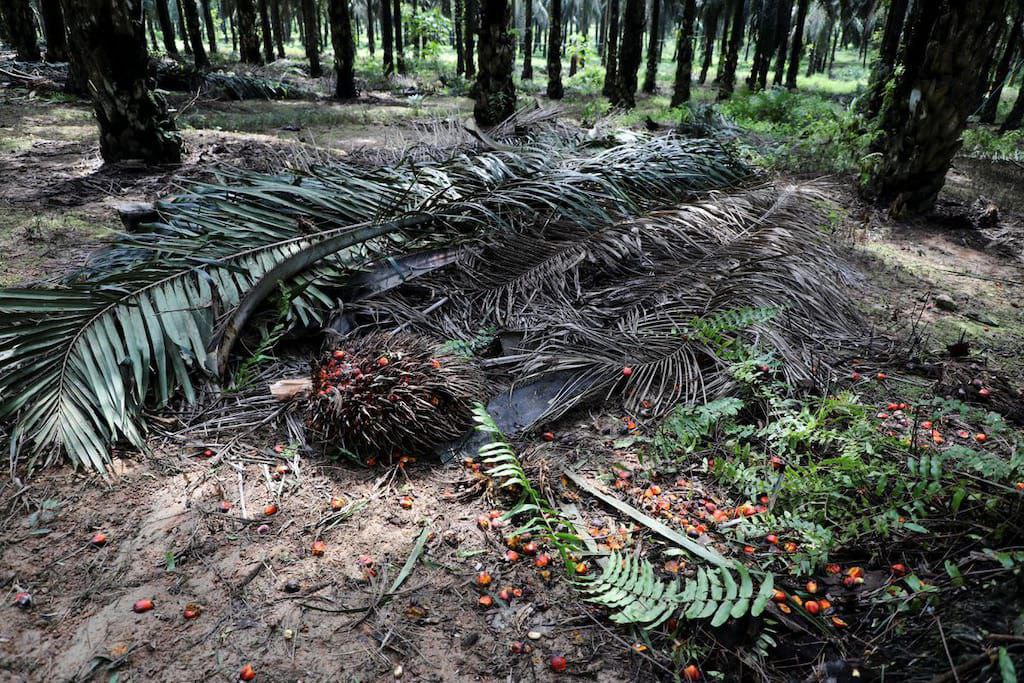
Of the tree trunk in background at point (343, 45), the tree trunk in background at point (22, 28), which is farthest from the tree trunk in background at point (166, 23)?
the tree trunk in background at point (343, 45)

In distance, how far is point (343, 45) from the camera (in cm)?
1323

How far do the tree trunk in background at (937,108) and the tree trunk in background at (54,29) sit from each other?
16.5 m

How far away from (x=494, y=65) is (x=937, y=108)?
521 centimetres

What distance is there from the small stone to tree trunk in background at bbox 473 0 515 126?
18.4ft

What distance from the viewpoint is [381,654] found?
1.83m

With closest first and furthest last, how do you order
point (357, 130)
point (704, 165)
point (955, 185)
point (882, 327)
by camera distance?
point (882, 327), point (704, 165), point (955, 185), point (357, 130)

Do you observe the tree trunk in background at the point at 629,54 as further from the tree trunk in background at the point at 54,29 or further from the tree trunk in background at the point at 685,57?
the tree trunk in background at the point at 54,29

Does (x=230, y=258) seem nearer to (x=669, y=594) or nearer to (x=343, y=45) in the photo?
(x=669, y=594)

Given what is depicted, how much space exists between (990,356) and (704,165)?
249cm

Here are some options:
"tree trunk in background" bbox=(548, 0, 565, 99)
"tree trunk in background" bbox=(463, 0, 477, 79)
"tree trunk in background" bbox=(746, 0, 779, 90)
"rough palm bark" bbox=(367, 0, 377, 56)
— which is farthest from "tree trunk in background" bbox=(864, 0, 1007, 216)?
"rough palm bark" bbox=(367, 0, 377, 56)

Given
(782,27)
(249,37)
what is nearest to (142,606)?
(249,37)

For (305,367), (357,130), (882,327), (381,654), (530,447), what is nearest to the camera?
(381,654)

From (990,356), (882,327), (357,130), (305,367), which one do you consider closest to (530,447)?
(305,367)

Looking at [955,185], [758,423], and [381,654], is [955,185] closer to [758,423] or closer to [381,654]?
[758,423]
